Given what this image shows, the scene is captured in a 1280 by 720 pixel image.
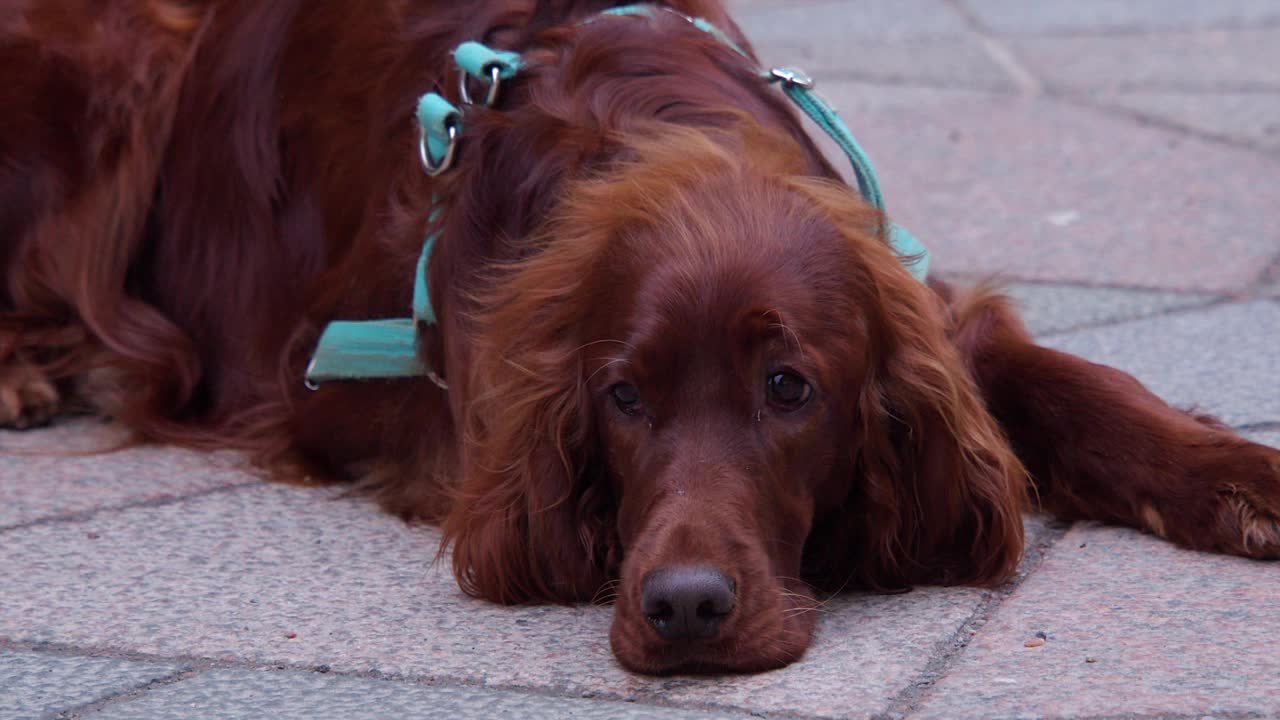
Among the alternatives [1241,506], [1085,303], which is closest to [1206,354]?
[1085,303]

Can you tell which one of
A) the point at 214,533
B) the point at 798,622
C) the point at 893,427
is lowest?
the point at 214,533

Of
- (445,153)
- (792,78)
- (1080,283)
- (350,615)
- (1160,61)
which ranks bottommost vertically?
(350,615)

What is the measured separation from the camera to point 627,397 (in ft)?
7.75

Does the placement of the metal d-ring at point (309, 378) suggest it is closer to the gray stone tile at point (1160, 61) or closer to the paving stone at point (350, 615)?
the paving stone at point (350, 615)

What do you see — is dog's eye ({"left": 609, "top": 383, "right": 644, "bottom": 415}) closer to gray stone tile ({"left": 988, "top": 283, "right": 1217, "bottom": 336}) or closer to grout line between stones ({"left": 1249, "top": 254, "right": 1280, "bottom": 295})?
gray stone tile ({"left": 988, "top": 283, "right": 1217, "bottom": 336})

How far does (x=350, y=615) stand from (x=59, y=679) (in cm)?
39

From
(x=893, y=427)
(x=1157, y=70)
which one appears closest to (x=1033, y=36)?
(x=1157, y=70)

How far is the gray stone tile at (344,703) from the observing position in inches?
82.8

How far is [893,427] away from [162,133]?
1.81m

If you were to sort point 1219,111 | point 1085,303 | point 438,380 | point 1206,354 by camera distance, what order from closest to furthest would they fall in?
point 438,380 → point 1206,354 → point 1085,303 → point 1219,111

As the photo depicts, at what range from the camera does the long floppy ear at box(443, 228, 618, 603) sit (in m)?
2.50

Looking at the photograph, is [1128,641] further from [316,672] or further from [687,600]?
[316,672]

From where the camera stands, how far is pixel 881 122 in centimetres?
574

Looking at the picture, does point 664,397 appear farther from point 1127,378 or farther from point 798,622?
point 1127,378
